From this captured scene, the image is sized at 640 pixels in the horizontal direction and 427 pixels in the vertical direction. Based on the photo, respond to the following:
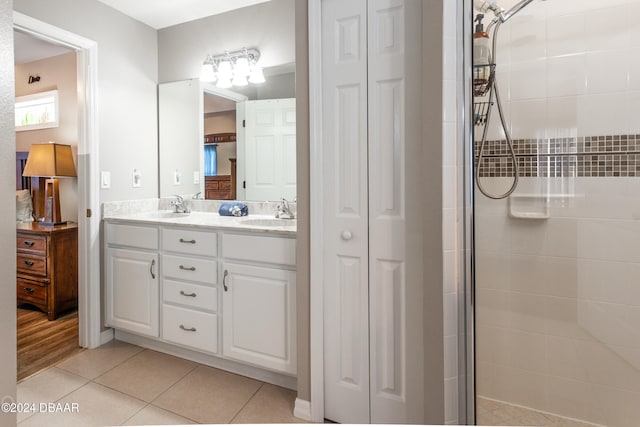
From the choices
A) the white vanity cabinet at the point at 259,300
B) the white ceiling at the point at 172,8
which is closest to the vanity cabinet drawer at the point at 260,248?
the white vanity cabinet at the point at 259,300

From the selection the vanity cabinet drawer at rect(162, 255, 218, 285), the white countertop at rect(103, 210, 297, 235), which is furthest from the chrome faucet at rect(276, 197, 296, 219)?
the vanity cabinet drawer at rect(162, 255, 218, 285)

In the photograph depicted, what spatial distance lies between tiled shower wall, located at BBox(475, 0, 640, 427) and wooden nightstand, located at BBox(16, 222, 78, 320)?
326 centimetres

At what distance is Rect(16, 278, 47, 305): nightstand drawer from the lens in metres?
2.98

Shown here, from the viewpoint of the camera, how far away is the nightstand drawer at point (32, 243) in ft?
9.58

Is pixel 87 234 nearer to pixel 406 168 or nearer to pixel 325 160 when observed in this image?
pixel 325 160

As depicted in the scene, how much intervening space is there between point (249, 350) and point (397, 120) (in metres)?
1.46

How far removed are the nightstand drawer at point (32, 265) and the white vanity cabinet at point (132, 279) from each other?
36.2 inches

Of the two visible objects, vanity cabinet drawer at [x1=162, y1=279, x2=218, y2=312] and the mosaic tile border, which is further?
vanity cabinet drawer at [x1=162, y1=279, x2=218, y2=312]

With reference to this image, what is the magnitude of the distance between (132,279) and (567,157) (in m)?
2.52

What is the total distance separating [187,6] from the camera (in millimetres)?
2520

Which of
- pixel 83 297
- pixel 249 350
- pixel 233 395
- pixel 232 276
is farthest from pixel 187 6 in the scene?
pixel 233 395

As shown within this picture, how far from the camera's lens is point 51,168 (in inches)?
118

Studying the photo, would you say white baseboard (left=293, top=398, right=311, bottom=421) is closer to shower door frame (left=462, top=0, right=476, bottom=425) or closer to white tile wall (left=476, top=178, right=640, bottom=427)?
shower door frame (left=462, top=0, right=476, bottom=425)

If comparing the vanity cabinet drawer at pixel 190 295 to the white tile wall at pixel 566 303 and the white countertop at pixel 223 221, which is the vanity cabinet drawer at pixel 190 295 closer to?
the white countertop at pixel 223 221
